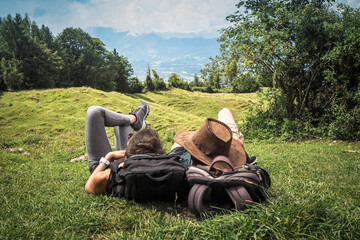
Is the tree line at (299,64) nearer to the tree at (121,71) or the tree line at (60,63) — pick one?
the tree line at (60,63)

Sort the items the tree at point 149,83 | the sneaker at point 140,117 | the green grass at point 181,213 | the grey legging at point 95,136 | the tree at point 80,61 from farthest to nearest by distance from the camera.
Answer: the tree at point 80,61, the tree at point 149,83, the sneaker at point 140,117, the grey legging at point 95,136, the green grass at point 181,213

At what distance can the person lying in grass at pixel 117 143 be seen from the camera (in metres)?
2.57

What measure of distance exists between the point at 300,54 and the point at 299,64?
16.8 inches

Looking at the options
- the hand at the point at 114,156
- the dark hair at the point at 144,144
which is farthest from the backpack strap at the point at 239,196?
the hand at the point at 114,156

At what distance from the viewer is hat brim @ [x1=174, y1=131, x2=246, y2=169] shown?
103 inches

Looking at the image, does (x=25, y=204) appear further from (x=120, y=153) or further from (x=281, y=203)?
(x=281, y=203)

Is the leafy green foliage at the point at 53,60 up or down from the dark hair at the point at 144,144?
up

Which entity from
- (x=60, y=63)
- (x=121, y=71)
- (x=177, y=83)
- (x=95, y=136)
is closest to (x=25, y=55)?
(x=60, y=63)

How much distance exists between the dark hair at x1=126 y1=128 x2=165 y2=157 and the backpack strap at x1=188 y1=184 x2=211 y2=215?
899 millimetres

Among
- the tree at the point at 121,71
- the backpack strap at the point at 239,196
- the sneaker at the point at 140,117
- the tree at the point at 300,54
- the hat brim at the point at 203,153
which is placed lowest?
the backpack strap at the point at 239,196

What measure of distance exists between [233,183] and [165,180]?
2.30ft

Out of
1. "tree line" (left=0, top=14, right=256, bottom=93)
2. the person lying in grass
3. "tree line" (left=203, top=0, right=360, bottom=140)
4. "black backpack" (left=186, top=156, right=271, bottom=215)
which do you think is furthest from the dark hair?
"tree line" (left=0, top=14, right=256, bottom=93)

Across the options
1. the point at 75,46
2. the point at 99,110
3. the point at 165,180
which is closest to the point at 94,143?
the point at 99,110

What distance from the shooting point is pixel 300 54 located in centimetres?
824
